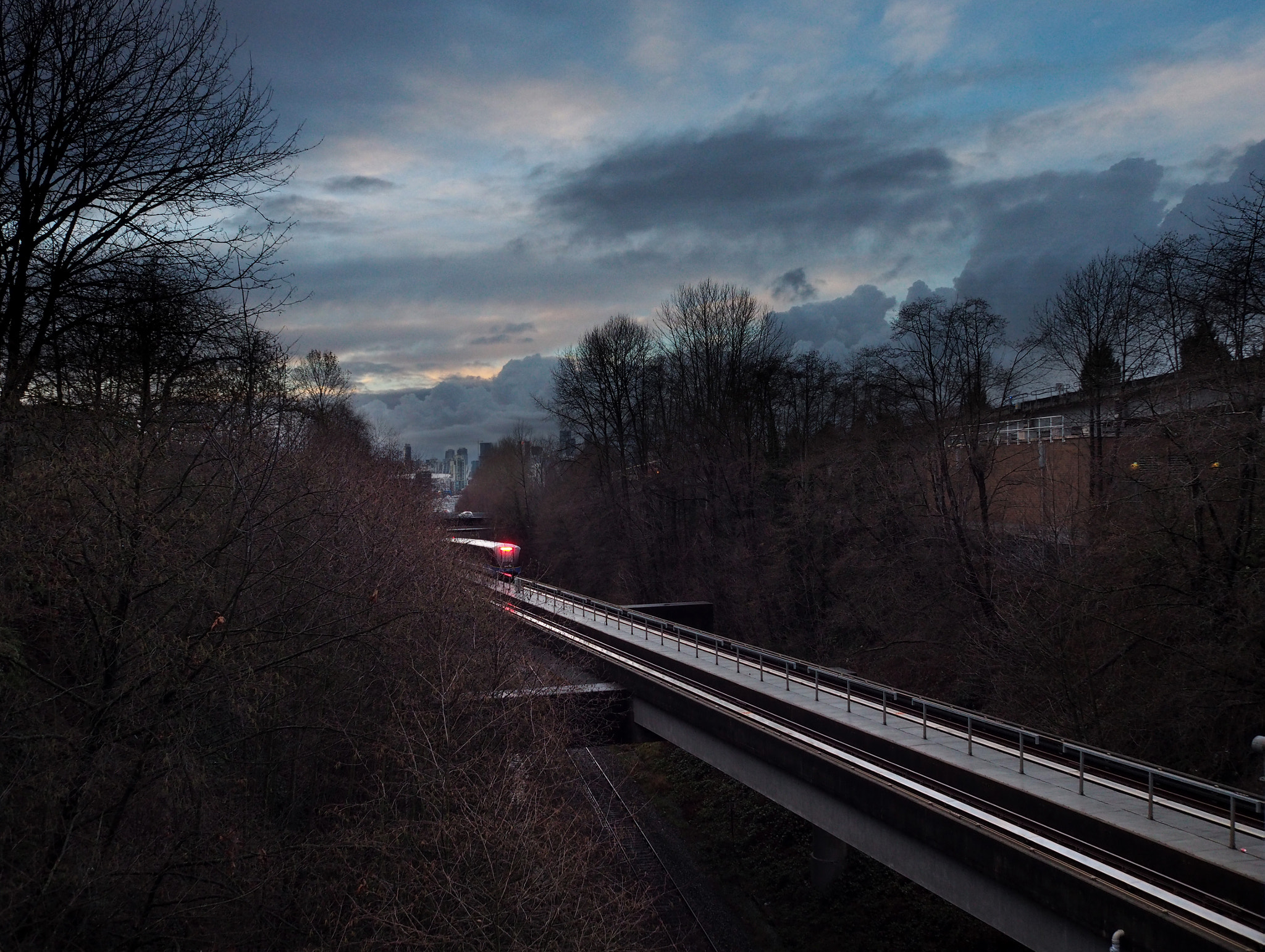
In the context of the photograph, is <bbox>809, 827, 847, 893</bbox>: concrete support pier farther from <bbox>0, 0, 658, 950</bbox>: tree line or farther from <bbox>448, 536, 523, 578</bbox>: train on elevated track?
<bbox>448, 536, 523, 578</bbox>: train on elevated track

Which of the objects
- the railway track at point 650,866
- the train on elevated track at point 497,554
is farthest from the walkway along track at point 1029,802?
the train on elevated track at point 497,554

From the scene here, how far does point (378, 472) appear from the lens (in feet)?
113

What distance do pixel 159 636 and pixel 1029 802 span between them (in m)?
10.4

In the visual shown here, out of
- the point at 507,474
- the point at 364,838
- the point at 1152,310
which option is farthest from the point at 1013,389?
the point at 507,474

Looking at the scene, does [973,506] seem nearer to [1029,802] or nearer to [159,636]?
[1029,802]

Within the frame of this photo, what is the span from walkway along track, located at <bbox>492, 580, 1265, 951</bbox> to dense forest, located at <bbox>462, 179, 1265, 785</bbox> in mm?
3745

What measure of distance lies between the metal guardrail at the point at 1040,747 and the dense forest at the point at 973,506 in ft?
10.1

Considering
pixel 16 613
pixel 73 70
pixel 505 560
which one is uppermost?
pixel 73 70

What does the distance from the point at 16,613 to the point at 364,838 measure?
4772mm

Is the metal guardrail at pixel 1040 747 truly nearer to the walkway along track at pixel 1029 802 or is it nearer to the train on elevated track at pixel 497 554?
the walkway along track at pixel 1029 802

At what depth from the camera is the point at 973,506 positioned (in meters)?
30.1

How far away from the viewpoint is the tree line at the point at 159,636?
8.21 m

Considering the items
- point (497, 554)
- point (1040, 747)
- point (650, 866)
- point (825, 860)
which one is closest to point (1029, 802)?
point (1040, 747)

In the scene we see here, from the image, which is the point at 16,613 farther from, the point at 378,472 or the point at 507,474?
the point at 507,474
